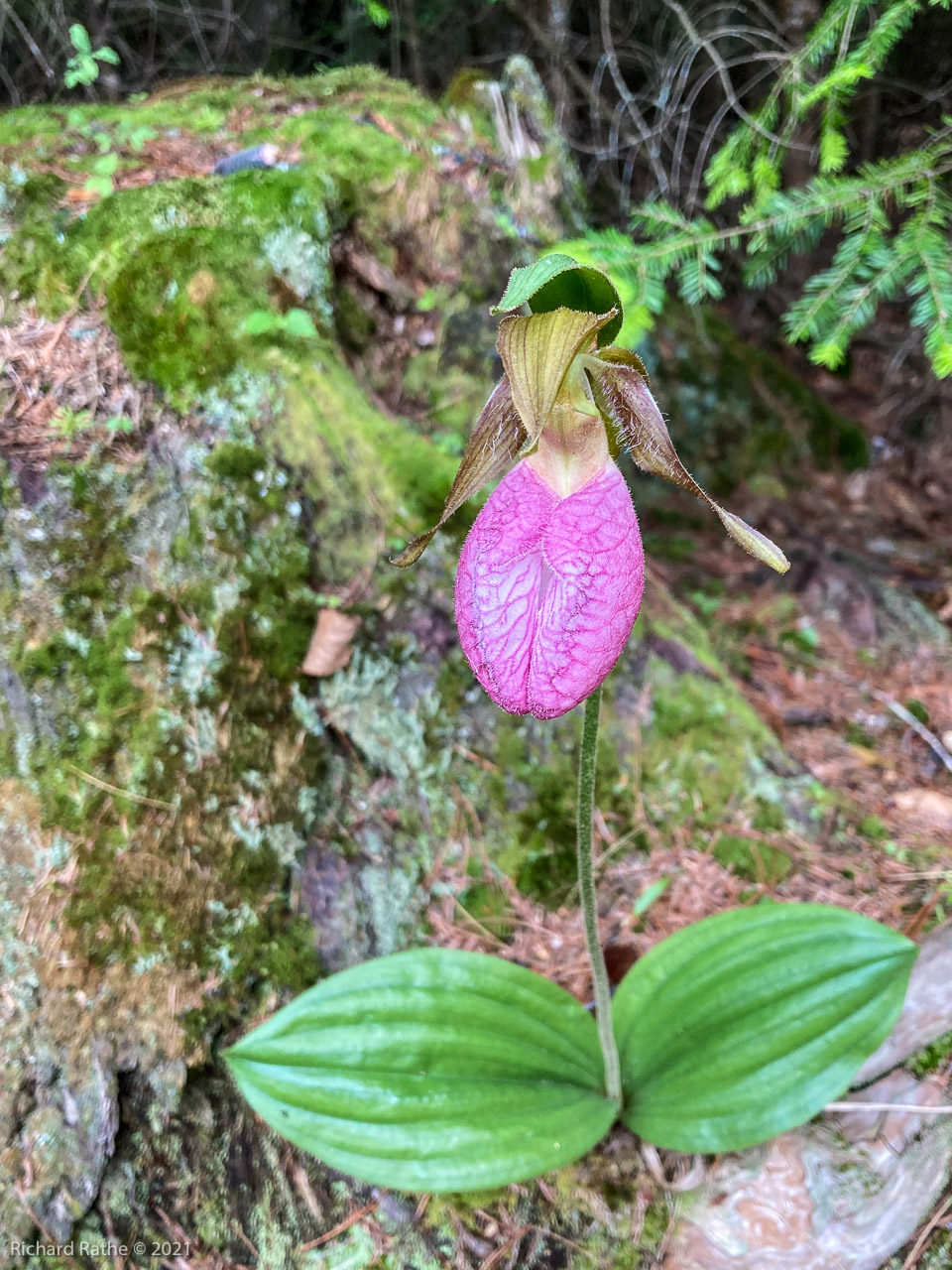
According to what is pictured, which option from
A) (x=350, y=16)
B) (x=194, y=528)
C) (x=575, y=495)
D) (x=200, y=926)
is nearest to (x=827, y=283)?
(x=575, y=495)

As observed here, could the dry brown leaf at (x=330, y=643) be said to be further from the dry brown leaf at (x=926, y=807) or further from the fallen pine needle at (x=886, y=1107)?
the dry brown leaf at (x=926, y=807)

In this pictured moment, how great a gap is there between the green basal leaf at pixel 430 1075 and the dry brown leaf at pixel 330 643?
28.1 inches

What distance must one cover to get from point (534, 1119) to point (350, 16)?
4429mm

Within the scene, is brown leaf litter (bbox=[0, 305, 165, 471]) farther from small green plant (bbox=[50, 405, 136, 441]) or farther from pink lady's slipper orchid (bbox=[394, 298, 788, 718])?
pink lady's slipper orchid (bbox=[394, 298, 788, 718])

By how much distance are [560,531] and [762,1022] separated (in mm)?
1085

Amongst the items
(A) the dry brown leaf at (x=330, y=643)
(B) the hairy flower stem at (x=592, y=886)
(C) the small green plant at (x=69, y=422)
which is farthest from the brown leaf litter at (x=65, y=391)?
(B) the hairy flower stem at (x=592, y=886)

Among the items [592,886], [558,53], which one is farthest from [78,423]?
[558,53]

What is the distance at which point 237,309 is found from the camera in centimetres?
194

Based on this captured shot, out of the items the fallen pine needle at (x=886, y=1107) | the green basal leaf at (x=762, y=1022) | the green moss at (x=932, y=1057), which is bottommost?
the fallen pine needle at (x=886, y=1107)

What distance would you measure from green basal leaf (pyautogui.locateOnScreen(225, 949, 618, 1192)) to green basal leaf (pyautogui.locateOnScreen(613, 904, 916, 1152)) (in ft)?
0.47

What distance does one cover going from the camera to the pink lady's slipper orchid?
97 centimetres

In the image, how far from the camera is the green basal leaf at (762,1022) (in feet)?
4.60

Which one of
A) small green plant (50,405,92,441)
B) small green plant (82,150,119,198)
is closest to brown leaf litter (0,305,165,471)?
small green plant (50,405,92,441)

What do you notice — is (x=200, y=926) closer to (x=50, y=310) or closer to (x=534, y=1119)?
(x=534, y=1119)
